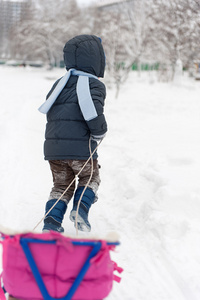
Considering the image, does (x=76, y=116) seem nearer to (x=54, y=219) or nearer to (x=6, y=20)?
(x=54, y=219)

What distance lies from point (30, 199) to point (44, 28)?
39.9 meters

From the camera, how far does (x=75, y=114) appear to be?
2.88 meters

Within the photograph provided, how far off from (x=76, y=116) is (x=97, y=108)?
20 cm

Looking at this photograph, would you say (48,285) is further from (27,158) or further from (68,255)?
(27,158)

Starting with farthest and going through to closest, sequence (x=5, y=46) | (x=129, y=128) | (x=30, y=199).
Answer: (x=5, y=46) → (x=129, y=128) → (x=30, y=199)

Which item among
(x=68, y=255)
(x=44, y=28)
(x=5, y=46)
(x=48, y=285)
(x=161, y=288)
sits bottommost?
(x=5, y=46)

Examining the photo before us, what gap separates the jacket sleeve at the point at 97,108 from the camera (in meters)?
2.81

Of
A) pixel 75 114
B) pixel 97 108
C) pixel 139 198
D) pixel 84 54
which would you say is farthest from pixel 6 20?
pixel 97 108

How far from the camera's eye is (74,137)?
114 inches

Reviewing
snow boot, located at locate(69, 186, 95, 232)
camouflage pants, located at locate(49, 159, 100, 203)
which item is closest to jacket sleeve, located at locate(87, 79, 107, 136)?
camouflage pants, located at locate(49, 159, 100, 203)

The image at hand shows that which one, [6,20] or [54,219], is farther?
[6,20]

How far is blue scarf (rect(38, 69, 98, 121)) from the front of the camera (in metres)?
2.75

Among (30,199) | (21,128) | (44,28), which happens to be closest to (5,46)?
(44,28)

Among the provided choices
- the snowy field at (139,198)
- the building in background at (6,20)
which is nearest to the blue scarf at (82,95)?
the snowy field at (139,198)
